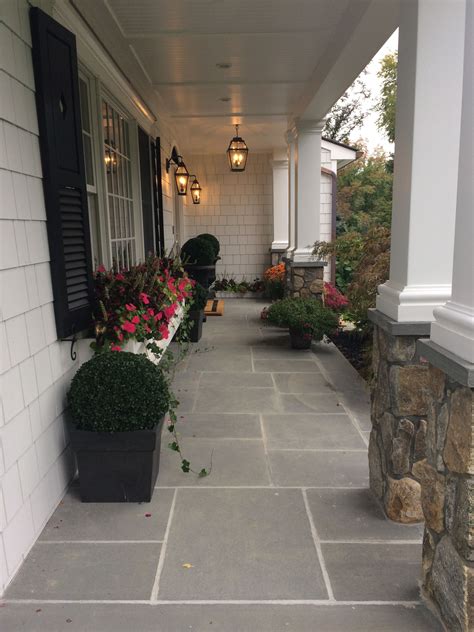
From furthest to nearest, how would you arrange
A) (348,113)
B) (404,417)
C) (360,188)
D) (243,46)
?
1. (348,113)
2. (360,188)
3. (243,46)
4. (404,417)

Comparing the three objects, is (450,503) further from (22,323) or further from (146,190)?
(146,190)

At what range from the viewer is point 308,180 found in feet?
19.8

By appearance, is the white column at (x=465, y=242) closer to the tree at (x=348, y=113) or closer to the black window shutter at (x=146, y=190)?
the black window shutter at (x=146, y=190)

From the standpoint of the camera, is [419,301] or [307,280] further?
[307,280]

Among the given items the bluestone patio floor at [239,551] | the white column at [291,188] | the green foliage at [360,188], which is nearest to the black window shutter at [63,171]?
the bluestone patio floor at [239,551]

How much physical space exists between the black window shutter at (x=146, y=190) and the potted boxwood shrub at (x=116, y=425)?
270cm

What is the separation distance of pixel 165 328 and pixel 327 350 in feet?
9.05

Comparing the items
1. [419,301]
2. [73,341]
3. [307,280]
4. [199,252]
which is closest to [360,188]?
[307,280]

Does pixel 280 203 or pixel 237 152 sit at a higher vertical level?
pixel 237 152

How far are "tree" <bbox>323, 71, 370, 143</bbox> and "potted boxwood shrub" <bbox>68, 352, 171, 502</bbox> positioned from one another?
654 inches

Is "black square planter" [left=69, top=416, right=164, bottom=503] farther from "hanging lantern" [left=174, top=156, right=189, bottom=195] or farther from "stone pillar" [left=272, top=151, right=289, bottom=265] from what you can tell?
"stone pillar" [left=272, top=151, right=289, bottom=265]

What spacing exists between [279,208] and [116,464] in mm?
7492

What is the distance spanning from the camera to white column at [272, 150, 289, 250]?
9.07 m

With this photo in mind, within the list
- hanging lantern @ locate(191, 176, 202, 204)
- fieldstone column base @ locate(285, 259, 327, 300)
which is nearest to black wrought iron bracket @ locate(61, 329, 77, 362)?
fieldstone column base @ locate(285, 259, 327, 300)
